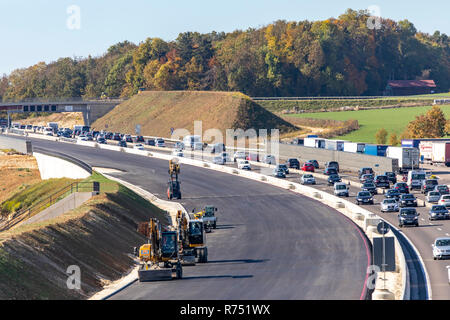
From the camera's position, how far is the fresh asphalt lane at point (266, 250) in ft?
112

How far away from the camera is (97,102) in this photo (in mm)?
187500

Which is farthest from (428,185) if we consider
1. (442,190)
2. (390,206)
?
(390,206)

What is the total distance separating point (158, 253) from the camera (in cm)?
3647

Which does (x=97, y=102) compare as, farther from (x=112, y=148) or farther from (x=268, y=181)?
(x=268, y=181)

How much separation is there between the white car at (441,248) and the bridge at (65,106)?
143348 mm

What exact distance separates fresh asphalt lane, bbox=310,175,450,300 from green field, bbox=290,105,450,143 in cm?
6248

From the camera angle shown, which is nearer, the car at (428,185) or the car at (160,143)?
the car at (428,185)

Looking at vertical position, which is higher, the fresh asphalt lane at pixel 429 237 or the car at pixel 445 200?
the car at pixel 445 200

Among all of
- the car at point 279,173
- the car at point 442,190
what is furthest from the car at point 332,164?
the car at point 442,190

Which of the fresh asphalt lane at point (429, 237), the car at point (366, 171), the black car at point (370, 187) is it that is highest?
the car at point (366, 171)

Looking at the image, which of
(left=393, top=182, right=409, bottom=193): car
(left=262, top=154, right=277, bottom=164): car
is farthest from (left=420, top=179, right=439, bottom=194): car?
(left=262, top=154, right=277, bottom=164): car

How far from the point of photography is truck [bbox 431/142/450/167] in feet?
316

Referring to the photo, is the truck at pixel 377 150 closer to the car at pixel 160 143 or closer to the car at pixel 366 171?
the car at pixel 366 171
